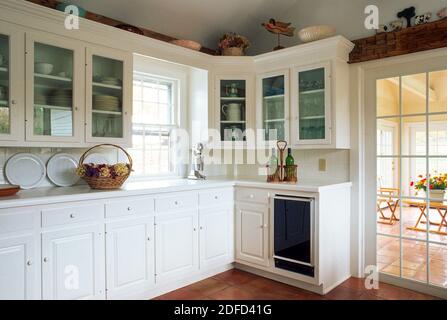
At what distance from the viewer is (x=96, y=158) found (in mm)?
2898

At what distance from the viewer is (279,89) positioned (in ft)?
11.2

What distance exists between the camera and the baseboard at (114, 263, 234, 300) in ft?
8.41

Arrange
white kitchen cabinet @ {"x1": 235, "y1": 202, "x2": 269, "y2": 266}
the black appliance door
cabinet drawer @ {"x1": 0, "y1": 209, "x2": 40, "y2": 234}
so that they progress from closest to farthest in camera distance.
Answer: cabinet drawer @ {"x1": 0, "y1": 209, "x2": 40, "y2": 234} → the black appliance door → white kitchen cabinet @ {"x1": 235, "y1": 202, "x2": 269, "y2": 266}

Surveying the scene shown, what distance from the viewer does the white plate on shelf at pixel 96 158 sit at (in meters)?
2.85

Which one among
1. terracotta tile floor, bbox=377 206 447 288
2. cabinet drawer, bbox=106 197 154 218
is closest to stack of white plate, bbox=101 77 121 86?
cabinet drawer, bbox=106 197 154 218

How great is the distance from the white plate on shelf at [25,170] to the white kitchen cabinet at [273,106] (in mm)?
2128

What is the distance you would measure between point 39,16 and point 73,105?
652 mm

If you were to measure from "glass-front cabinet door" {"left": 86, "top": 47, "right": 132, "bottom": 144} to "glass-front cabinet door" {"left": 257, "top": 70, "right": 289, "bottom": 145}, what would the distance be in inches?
55.9

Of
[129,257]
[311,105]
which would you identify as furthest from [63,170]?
[311,105]

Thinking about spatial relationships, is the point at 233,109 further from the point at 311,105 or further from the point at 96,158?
the point at 96,158

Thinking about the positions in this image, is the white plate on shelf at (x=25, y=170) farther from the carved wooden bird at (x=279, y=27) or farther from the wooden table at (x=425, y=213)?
the wooden table at (x=425, y=213)

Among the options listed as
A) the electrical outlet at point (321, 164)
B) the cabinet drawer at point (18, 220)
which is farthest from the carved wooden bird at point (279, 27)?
the cabinet drawer at point (18, 220)

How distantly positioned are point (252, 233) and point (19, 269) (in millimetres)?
1940

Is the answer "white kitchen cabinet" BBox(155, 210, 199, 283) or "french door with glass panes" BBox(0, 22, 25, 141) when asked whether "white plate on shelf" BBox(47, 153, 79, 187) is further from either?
"white kitchen cabinet" BBox(155, 210, 199, 283)
